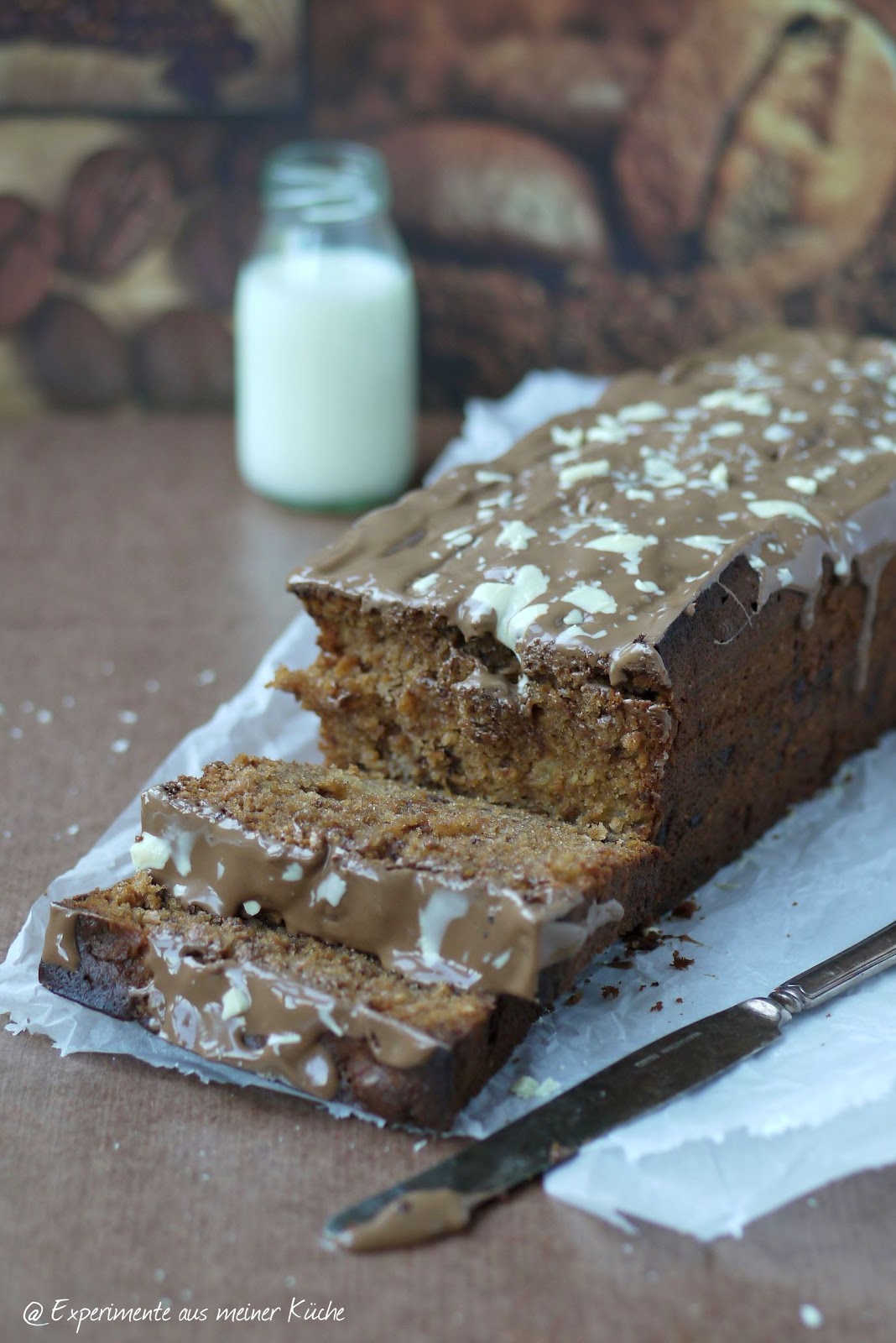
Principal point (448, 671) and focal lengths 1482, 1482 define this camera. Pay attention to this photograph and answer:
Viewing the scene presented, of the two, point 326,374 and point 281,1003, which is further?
point 326,374

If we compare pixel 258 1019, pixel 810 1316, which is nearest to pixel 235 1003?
pixel 258 1019

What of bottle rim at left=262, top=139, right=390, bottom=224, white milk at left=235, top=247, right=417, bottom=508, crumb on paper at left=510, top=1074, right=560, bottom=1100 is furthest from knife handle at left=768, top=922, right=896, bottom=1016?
bottle rim at left=262, top=139, right=390, bottom=224

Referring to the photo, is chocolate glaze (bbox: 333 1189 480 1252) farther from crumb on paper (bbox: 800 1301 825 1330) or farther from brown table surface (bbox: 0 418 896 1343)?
crumb on paper (bbox: 800 1301 825 1330)

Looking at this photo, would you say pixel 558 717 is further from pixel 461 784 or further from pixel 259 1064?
pixel 259 1064

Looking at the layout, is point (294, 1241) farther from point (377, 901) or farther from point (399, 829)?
Answer: point (399, 829)

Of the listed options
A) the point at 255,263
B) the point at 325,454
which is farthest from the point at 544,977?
the point at 255,263

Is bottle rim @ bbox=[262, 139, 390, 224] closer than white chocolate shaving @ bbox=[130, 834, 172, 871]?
No

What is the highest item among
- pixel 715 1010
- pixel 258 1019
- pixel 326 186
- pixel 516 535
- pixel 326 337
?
pixel 326 186
